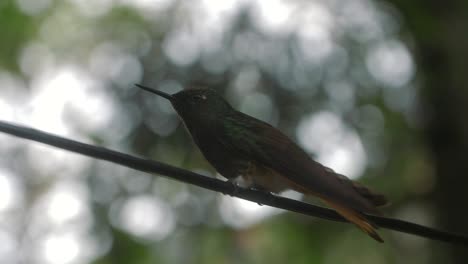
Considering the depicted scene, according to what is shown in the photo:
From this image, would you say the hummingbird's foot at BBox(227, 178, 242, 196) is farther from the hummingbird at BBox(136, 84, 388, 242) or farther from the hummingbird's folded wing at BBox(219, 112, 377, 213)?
the hummingbird's folded wing at BBox(219, 112, 377, 213)

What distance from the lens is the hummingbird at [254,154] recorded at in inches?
116

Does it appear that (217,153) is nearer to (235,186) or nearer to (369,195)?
(235,186)

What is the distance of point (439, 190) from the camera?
8680 millimetres

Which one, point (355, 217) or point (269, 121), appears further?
point (269, 121)

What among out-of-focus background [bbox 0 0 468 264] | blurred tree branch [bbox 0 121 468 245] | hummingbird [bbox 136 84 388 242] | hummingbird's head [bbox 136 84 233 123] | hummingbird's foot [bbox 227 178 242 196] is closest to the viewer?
blurred tree branch [bbox 0 121 468 245]

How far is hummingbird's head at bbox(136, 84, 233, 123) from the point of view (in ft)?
12.1

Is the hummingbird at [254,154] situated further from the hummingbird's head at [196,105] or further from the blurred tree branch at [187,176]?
the blurred tree branch at [187,176]

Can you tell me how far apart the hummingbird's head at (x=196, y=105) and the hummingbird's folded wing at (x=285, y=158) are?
0.30ft

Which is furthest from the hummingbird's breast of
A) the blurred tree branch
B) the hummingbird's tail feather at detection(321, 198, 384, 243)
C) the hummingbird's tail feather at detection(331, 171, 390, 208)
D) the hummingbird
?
the hummingbird's tail feather at detection(321, 198, 384, 243)

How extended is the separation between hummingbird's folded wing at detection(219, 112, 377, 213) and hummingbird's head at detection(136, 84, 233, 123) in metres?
0.09

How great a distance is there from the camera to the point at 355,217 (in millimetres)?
2820

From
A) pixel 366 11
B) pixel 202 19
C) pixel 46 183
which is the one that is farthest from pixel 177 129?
pixel 366 11

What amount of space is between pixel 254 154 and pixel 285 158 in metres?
0.31

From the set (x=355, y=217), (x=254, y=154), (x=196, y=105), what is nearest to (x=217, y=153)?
(x=254, y=154)
